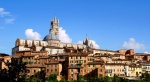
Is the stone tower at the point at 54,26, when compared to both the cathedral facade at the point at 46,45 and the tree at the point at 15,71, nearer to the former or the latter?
A: the cathedral facade at the point at 46,45

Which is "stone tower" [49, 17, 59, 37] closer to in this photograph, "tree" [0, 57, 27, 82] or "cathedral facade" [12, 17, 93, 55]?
"cathedral facade" [12, 17, 93, 55]

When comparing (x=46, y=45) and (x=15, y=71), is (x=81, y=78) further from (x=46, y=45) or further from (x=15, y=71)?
(x=46, y=45)

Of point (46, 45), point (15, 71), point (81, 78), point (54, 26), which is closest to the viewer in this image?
point (15, 71)

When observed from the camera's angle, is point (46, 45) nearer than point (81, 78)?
No

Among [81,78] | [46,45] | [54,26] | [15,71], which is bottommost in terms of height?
[81,78]

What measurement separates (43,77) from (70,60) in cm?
686

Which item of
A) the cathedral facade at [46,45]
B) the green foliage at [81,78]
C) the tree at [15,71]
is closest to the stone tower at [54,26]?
the cathedral facade at [46,45]

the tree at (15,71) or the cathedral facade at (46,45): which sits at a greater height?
the cathedral facade at (46,45)

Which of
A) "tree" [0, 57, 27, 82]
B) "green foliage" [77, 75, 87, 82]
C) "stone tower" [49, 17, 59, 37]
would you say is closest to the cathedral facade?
"stone tower" [49, 17, 59, 37]

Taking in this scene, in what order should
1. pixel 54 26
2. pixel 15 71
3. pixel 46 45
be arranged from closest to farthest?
pixel 15 71, pixel 46 45, pixel 54 26

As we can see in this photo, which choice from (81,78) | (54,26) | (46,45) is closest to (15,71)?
(81,78)

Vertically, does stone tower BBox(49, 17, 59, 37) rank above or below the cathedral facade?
above

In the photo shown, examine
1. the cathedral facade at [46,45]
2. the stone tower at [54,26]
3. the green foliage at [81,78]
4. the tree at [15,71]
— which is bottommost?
the green foliage at [81,78]

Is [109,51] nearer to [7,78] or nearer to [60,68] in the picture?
[60,68]
